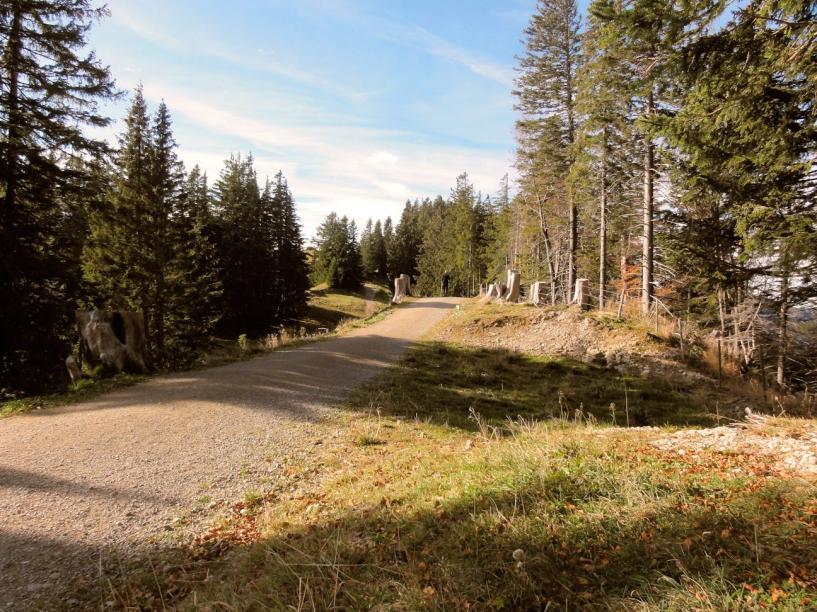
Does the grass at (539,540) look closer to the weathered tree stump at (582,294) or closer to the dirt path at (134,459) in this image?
the dirt path at (134,459)

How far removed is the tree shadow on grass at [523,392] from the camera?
8258 millimetres

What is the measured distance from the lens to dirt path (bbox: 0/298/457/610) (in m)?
3.55

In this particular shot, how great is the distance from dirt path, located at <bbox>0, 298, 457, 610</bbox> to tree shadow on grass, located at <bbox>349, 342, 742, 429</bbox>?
1.55 m

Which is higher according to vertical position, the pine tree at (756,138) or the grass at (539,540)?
the pine tree at (756,138)

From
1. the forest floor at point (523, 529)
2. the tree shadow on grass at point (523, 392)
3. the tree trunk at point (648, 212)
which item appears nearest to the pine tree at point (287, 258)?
the tree shadow on grass at point (523, 392)

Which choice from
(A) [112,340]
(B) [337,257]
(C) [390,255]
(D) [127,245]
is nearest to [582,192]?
(A) [112,340]

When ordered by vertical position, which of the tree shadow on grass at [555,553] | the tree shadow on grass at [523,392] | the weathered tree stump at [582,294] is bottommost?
the tree shadow on grass at [523,392]

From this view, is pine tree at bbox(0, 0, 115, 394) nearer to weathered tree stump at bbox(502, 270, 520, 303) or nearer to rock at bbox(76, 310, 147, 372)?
rock at bbox(76, 310, 147, 372)

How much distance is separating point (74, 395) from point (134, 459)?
3907mm

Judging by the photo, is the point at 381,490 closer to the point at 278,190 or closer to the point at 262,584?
the point at 262,584

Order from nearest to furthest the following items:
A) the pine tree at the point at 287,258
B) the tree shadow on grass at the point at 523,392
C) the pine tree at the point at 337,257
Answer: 1. the tree shadow on grass at the point at 523,392
2. the pine tree at the point at 287,258
3. the pine tree at the point at 337,257

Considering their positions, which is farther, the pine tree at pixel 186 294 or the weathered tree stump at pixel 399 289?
the weathered tree stump at pixel 399 289

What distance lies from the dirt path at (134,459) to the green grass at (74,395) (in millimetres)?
393

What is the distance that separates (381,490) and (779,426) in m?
4.32
